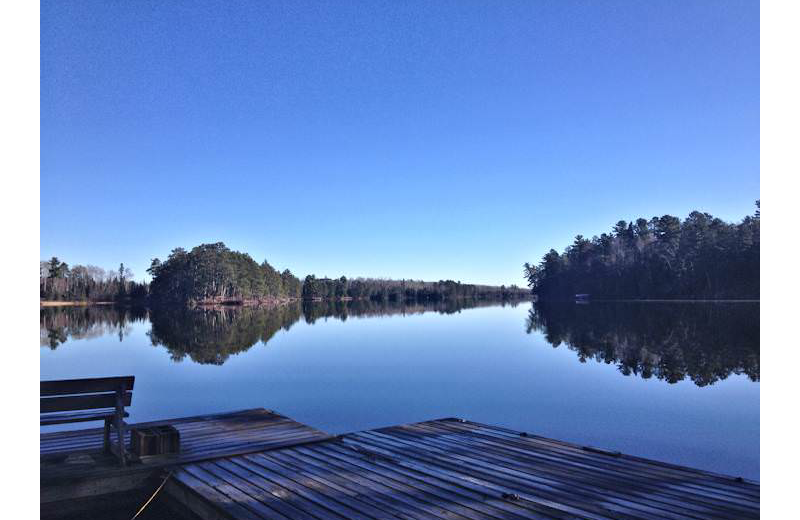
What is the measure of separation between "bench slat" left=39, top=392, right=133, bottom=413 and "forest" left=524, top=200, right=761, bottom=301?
7112cm

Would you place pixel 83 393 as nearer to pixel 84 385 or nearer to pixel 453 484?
pixel 84 385

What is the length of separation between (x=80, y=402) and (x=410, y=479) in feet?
10.9

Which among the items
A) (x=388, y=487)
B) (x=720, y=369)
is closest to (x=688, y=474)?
(x=388, y=487)

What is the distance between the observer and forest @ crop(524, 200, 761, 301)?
74.9 meters

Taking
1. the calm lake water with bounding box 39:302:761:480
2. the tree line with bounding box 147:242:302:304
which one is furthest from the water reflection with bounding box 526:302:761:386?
the tree line with bounding box 147:242:302:304

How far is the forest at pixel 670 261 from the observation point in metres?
74.9

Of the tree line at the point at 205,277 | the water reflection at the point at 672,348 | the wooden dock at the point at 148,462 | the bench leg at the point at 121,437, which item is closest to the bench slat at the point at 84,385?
the bench leg at the point at 121,437

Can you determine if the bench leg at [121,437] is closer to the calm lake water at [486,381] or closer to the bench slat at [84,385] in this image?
the bench slat at [84,385]

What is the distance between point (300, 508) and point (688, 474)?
12.1 feet

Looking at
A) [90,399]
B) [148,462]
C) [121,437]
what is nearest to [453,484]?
[148,462]

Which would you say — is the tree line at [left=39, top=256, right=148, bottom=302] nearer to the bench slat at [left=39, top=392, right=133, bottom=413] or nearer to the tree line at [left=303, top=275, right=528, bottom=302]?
the tree line at [left=303, top=275, right=528, bottom=302]

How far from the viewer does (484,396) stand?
13.9 metres

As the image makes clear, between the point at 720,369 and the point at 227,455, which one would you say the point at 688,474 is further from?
the point at 720,369
